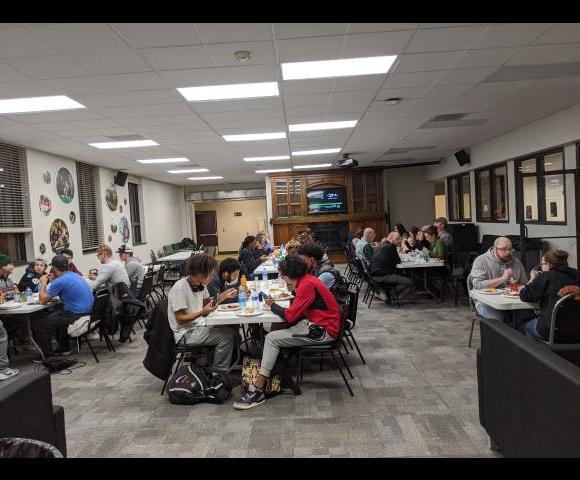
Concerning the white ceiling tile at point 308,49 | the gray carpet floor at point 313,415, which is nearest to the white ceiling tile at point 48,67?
the white ceiling tile at point 308,49

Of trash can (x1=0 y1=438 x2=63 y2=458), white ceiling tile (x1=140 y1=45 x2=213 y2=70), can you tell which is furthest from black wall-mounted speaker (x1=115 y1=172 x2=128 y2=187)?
trash can (x1=0 y1=438 x2=63 y2=458)

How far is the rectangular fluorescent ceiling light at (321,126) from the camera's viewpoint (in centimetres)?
736

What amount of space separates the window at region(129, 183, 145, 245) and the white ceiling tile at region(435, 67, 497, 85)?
10.1m

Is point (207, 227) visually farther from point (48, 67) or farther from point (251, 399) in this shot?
point (251, 399)

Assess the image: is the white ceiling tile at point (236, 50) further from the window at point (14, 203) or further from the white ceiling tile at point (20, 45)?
the window at point (14, 203)

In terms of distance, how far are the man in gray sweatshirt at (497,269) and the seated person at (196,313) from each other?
2.66 metres

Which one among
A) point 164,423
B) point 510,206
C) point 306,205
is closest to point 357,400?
point 164,423

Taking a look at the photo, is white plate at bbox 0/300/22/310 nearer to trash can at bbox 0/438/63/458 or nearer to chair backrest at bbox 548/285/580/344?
trash can at bbox 0/438/63/458

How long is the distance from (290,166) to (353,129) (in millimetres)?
5331

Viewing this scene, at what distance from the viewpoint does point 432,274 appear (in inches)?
319

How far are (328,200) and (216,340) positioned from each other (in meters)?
10.9

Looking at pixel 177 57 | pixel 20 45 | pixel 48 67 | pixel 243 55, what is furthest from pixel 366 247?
pixel 20 45

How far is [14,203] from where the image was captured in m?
7.55
